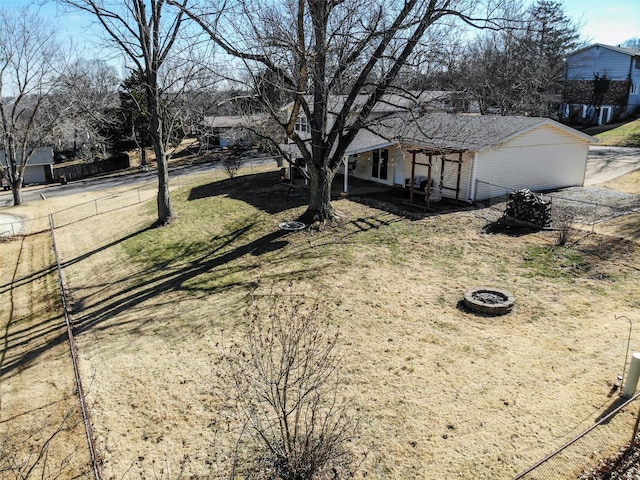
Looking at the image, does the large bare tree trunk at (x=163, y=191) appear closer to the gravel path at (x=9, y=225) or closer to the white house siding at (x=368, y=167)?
the gravel path at (x=9, y=225)

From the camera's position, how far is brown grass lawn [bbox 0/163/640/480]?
678cm

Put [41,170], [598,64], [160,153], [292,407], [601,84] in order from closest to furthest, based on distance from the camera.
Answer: [292,407] < [160,153] < [601,84] < [598,64] < [41,170]

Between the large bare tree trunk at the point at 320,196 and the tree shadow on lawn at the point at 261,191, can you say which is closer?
the large bare tree trunk at the point at 320,196

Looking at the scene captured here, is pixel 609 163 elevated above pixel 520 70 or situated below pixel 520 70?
below

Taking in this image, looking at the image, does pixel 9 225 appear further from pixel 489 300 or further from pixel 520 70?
pixel 520 70

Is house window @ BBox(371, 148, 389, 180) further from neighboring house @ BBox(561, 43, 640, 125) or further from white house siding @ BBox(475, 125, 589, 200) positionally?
neighboring house @ BBox(561, 43, 640, 125)

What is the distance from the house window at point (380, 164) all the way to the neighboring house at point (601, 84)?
1161 inches

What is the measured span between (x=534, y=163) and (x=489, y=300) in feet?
40.3

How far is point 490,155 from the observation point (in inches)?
748

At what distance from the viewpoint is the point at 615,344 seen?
344 inches

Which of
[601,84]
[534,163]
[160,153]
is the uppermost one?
[601,84]

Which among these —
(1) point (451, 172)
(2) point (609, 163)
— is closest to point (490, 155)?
(1) point (451, 172)

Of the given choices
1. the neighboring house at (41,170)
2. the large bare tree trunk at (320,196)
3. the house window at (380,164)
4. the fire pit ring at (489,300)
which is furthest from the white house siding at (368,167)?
the neighboring house at (41,170)

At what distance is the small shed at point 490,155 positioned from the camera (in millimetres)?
18828
